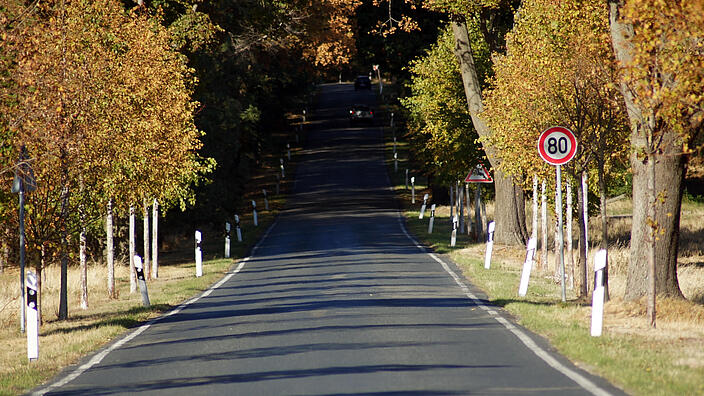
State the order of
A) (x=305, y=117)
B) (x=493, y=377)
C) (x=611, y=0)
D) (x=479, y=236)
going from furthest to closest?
(x=305, y=117) → (x=479, y=236) → (x=611, y=0) → (x=493, y=377)

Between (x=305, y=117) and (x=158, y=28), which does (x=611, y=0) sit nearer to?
(x=158, y=28)

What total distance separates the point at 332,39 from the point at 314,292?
78.3ft

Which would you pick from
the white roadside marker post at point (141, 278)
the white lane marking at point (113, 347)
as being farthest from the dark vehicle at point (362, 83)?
the white roadside marker post at point (141, 278)

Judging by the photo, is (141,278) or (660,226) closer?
(660,226)

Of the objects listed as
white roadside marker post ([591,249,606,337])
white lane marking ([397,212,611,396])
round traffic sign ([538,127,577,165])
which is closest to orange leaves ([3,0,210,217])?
white lane marking ([397,212,611,396])

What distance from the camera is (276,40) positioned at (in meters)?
37.5

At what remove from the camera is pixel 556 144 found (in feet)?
56.4

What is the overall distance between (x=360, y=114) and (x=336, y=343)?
79.6 metres

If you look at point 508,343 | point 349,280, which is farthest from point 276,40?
point 508,343

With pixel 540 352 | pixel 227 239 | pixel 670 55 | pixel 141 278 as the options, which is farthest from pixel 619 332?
pixel 227 239

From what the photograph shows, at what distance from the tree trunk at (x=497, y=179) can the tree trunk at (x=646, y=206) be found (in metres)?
14.4

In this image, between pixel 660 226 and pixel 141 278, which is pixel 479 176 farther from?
pixel 660 226

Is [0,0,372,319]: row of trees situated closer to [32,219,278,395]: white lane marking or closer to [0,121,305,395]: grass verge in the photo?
[0,121,305,395]: grass verge

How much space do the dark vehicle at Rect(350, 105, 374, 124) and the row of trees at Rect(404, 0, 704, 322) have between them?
5931cm
